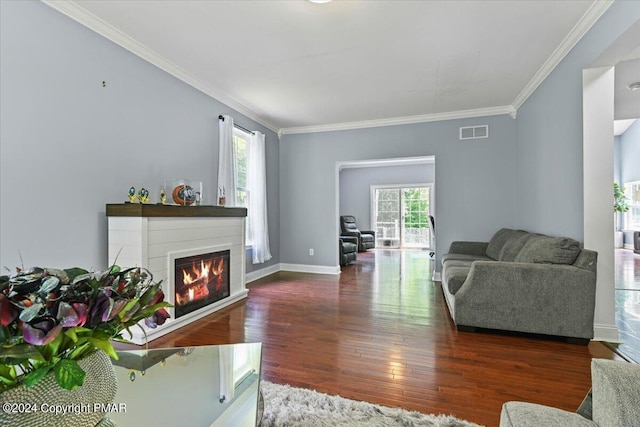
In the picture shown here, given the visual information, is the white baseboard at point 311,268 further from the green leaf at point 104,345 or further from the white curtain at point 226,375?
the green leaf at point 104,345

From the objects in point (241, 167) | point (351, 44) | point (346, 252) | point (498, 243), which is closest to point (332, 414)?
point (351, 44)

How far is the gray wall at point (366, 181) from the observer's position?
9.39 meters

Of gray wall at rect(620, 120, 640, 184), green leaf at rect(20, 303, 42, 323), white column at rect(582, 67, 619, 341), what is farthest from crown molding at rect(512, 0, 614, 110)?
gray wall at rect(620, 120, 640, 184)

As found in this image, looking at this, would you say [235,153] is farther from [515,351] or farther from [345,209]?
[345,209]

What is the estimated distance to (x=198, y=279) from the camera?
10.2ft

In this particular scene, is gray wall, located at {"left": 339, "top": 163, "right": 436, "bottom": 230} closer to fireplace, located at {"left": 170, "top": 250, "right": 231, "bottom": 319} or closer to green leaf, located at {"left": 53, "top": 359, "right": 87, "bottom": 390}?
fireplace, located at {"left": 170, "top": 250, "right": 231, "bottom": 319}

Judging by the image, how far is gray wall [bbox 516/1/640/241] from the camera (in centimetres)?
228

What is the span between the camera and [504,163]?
4.54m

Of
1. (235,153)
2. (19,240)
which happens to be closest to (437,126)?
(235,153)

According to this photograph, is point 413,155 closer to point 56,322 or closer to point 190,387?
point 190,387

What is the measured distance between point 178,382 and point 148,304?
68 cm

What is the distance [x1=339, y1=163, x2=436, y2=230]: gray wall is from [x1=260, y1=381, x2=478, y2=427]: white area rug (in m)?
8.39

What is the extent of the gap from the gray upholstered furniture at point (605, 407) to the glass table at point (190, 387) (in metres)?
0.87

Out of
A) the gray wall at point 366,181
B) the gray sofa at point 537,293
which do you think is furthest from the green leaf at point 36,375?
the gray wall at point 366,181
